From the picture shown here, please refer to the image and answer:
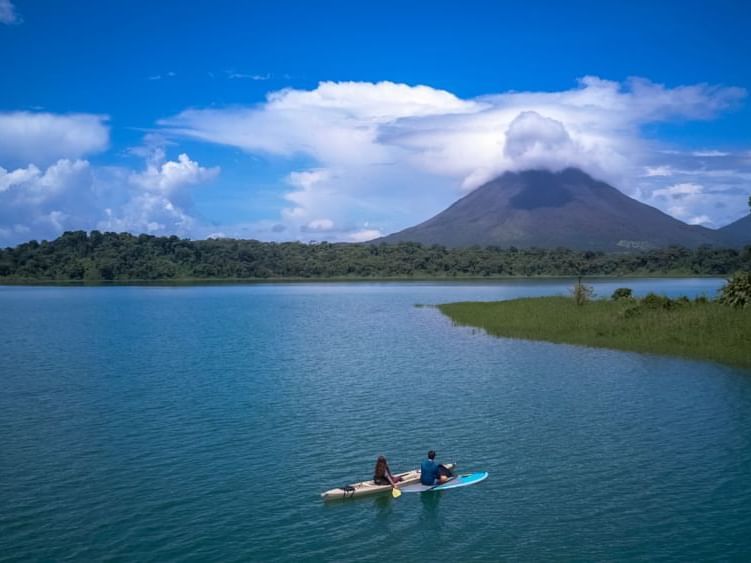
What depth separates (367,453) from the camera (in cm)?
2112

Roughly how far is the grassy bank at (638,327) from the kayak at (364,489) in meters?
24.4

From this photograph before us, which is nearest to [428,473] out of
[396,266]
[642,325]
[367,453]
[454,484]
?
[454,484]

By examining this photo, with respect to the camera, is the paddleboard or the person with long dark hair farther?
the paddleboard

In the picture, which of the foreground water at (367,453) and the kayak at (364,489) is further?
the kayak at (364,489)

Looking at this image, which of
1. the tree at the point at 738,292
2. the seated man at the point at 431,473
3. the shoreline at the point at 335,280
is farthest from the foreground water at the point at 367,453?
the shoreline at the point at 335,280

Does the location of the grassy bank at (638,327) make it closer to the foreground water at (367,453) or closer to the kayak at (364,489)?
the foreground water at (367,453)

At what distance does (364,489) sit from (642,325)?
3230 cm

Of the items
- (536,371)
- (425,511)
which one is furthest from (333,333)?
(425,511)

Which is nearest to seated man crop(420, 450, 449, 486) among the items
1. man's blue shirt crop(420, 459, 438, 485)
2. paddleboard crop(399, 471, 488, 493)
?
man's blue shirt crop(420, 459, 438, 485)

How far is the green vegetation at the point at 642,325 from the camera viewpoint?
3862cm


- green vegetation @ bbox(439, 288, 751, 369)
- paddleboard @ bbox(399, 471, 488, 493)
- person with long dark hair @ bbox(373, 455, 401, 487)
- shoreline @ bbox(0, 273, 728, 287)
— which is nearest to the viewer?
person with long dark hair @ bbox(373, 455, 401, 487)

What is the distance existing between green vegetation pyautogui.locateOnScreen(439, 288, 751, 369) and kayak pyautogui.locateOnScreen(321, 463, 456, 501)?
24.4 m

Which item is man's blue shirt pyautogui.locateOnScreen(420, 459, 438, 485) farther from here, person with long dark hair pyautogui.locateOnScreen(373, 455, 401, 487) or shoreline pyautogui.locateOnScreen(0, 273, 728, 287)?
shoreline pyautogui.locateOnScreen(0, 273, 728, 287)

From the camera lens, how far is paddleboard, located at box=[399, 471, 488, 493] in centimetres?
1799
